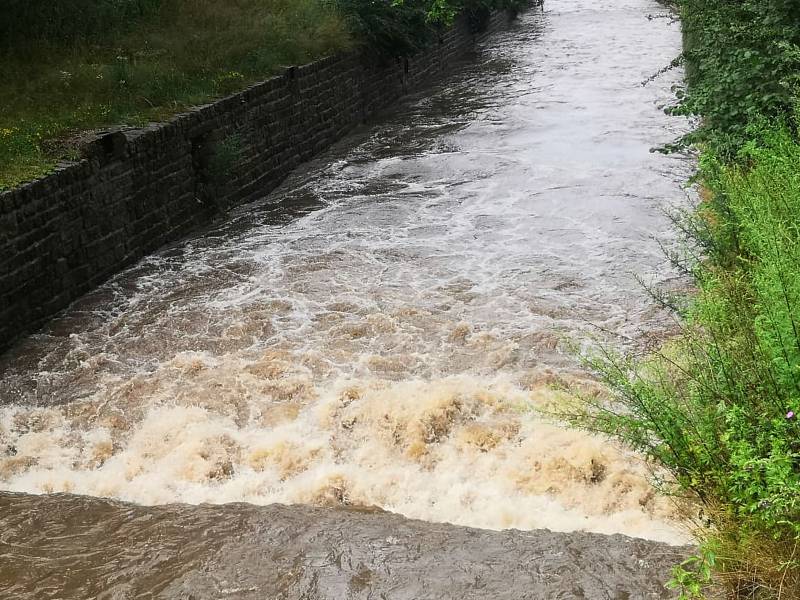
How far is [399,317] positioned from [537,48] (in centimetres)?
2105

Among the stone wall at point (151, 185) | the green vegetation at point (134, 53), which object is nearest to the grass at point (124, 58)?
the green vegetation at point (134, 53)

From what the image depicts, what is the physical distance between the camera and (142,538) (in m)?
5.51

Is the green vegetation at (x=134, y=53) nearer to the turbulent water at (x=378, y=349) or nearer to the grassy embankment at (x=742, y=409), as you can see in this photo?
the turbulent water at (x=378, y=349)

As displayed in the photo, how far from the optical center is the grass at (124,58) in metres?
10.6

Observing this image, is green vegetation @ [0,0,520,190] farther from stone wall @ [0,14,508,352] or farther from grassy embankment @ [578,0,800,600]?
grassy embankment @ [578,0,800,600]

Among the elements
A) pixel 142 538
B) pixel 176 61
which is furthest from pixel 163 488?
pixel 176 61

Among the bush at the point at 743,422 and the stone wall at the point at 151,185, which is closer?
the bush at the point at 743,422

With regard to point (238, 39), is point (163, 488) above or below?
below

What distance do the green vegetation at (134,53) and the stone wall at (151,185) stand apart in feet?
1.00

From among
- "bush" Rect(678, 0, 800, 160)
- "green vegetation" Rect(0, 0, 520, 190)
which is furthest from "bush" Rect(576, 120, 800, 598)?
"green vegetation" Rect(0, 0, 520, 190)

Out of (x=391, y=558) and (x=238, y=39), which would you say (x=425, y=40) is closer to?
(x=238, y=39)

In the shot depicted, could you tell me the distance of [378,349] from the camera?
828 cm

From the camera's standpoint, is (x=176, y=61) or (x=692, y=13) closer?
(x=692, y=13)

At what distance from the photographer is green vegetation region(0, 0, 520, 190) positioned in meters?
10.7
